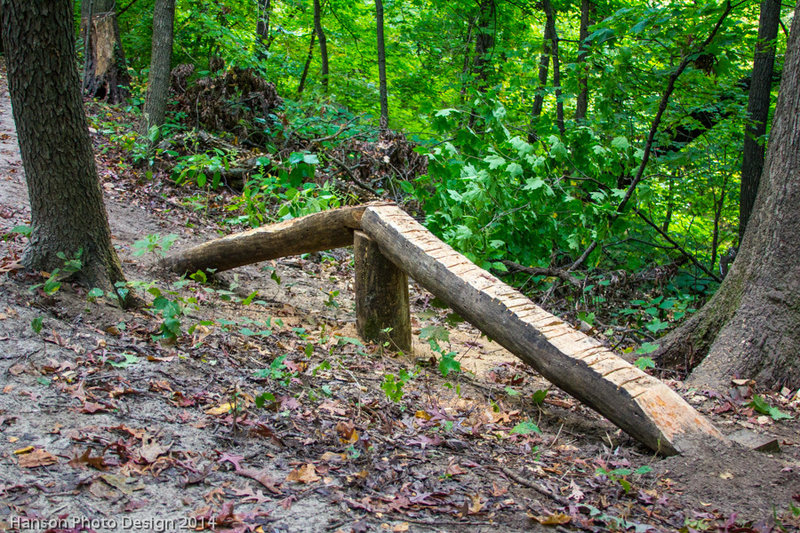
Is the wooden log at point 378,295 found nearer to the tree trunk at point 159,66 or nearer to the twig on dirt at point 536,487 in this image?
the twig on dirt at point 536,487

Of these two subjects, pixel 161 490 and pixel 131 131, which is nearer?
pixel 161 490

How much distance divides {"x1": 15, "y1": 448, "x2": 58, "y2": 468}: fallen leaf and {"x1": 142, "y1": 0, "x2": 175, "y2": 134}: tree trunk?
23.0 feet

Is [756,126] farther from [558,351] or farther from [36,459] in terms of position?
[36,459]

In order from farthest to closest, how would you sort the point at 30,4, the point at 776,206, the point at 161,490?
the point at 776,206 → the point at 30,4 → the point at 161,490

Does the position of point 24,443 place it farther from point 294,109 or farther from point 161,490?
point 294,109

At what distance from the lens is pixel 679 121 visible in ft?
19.2

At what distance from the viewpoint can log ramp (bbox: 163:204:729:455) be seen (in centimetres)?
296

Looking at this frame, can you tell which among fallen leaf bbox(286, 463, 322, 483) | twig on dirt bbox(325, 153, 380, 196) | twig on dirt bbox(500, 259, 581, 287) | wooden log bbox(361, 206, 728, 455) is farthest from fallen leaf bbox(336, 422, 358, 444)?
twig on dirt bbox(325, 153, 380, 196)

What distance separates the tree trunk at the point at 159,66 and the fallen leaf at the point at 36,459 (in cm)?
702

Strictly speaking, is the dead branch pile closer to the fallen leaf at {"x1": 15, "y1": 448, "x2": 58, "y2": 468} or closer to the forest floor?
the forest floor

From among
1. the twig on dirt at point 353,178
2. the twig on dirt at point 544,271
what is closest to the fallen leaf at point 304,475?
the twig on dirt at point 544,271

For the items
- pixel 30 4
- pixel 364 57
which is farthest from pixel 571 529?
pixel 364 57

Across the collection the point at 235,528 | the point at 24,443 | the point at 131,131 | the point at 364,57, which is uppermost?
the point at 364,57

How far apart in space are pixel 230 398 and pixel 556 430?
1886mm
